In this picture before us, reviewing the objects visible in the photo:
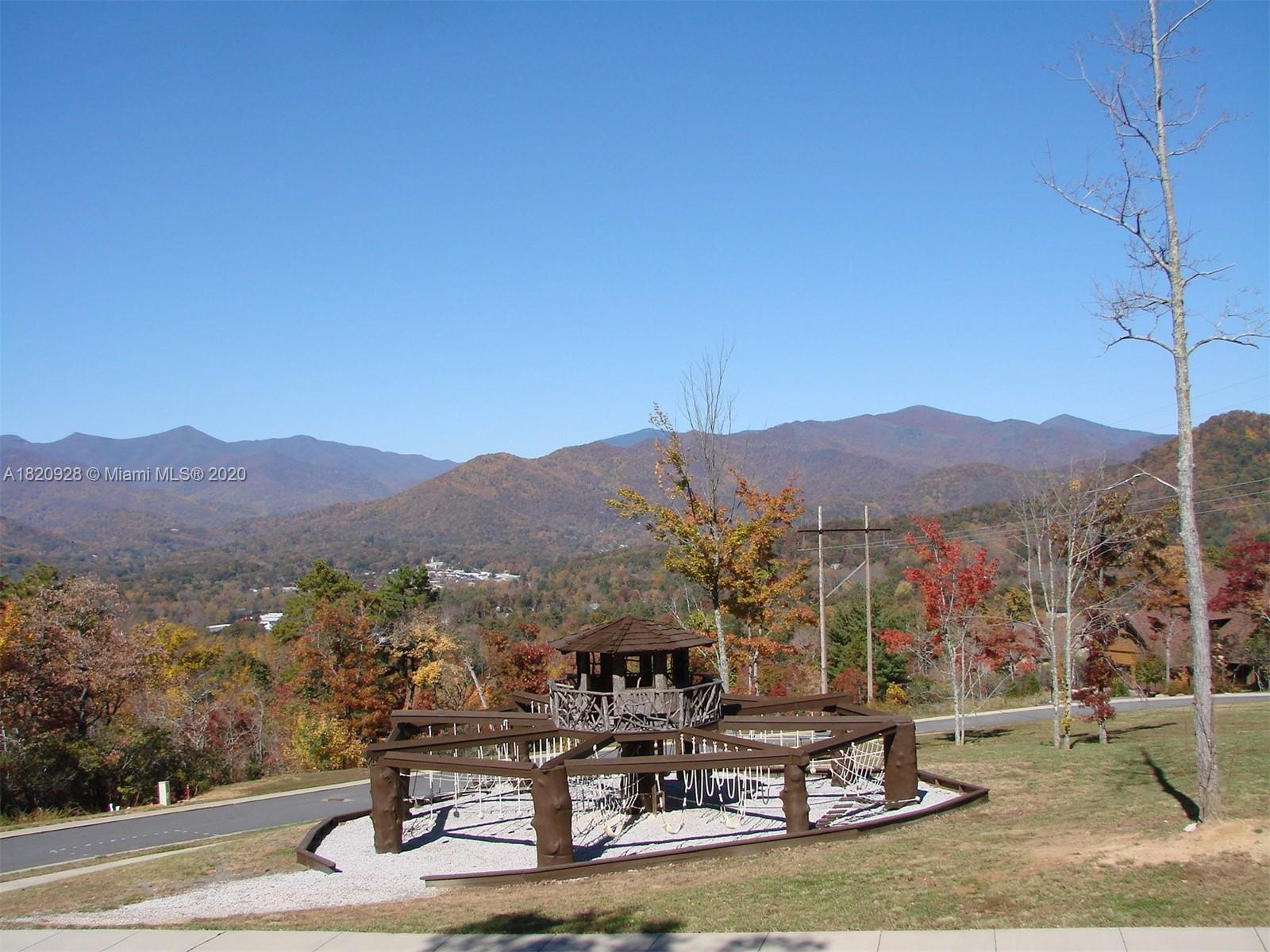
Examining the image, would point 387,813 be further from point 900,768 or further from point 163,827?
point 163,827

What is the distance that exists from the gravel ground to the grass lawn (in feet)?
3.47

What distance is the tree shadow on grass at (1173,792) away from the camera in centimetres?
1357

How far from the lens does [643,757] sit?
17.1 meters

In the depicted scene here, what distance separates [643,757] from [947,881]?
670 centimetres

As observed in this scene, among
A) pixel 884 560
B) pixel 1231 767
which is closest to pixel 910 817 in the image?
pixel 1231 767

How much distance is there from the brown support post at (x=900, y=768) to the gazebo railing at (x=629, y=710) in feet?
12.0

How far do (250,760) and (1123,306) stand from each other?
45.9m

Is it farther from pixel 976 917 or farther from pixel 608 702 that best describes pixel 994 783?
pixel 976 917

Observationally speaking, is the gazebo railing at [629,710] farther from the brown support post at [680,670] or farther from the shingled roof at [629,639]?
the shingled roof at [629,639]

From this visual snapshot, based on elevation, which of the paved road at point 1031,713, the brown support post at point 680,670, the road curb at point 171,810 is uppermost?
the brown support post at point 680,670

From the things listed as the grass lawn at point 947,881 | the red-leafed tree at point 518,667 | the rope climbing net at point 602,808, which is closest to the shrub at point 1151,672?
the red-leafed tree at point 518,667

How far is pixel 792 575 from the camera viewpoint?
1206 inches

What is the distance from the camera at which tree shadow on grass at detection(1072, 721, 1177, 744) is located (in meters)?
25.8

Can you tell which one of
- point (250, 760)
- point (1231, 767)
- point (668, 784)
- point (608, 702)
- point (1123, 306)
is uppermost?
point (1123, 306)
